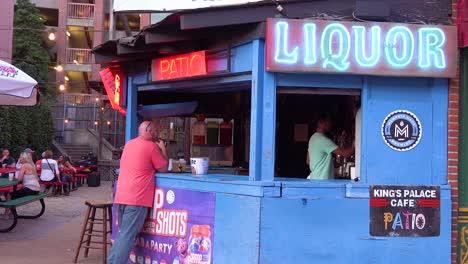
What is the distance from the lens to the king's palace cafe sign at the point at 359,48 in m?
5.63

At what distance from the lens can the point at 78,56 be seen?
41.4 m

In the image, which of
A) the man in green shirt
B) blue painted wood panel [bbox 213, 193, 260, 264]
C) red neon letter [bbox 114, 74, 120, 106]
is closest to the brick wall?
the man in green shirt

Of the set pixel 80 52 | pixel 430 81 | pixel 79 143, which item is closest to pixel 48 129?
pixel 79 143

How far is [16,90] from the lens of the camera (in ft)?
30.1

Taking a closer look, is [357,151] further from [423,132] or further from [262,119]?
[262,119]

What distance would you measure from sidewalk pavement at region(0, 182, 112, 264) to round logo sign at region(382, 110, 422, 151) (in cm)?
468

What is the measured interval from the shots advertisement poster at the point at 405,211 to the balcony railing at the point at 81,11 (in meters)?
38.4

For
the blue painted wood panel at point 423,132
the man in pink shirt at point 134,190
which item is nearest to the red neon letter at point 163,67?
the man in pink shirt at point 134,190

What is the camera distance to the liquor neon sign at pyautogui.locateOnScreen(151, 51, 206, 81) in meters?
6.38

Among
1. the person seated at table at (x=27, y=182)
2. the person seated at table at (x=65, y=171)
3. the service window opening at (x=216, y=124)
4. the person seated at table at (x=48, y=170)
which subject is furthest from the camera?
the person seated at table at (x=65, y=171)

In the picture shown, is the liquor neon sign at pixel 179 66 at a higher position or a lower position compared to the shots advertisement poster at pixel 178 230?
higher

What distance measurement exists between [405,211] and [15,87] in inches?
256

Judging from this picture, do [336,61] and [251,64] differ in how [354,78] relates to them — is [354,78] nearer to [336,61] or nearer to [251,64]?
[336,61]

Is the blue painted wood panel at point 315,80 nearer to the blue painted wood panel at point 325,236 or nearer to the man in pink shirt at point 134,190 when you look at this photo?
the blue painted wood panel at point 325,236
